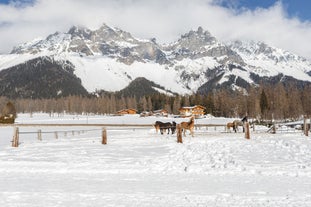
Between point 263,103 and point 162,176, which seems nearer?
point 162,176

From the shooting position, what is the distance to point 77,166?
22.1 m

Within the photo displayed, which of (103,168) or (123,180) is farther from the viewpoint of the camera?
(103,168)

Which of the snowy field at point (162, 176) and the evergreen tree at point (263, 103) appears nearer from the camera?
the snowy field at point (162, 176)

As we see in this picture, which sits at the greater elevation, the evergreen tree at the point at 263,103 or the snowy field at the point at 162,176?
the evergreen tree at the point at 263,103

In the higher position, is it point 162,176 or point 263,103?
point 263,103

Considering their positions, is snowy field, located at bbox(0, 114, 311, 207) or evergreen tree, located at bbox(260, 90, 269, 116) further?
evergreen tree, located at bbox(260, 90, 269, 116)

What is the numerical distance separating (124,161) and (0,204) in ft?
36.2

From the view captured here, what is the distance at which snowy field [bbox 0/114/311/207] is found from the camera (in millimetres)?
13504

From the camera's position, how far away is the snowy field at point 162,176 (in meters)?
13.5

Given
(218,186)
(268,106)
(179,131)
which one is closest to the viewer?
(218,186)

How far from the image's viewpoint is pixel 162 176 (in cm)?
1891

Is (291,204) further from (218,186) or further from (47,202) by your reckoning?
(47,202)

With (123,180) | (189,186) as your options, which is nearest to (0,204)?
(123,180)

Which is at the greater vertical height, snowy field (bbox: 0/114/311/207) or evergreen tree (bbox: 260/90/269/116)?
evergreen tree (bbox: 260/90/269/116)
